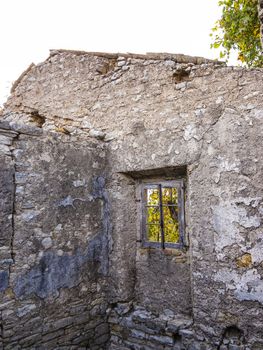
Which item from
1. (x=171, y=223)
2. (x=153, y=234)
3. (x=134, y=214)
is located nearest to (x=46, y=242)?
(x=134, y=214)

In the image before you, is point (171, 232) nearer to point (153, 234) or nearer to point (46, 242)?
point (153, 234)

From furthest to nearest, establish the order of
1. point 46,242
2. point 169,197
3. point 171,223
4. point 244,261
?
point 171,223 < point 169,197 < point 46,242 < point 244,261

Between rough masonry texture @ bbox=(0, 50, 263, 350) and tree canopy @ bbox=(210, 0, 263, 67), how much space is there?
2.61 metres

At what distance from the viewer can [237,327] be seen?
275cm

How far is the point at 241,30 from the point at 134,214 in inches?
154

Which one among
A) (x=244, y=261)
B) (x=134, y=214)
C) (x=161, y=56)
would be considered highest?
(x=161, y=56)

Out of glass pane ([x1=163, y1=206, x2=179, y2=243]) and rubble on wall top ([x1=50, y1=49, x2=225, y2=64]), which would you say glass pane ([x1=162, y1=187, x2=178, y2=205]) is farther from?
rubble on wall top ([x1=50, y1=49, x2=225, y2=64])

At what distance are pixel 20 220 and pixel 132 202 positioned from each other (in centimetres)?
139

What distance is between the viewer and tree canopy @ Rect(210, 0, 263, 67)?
5.03 meters

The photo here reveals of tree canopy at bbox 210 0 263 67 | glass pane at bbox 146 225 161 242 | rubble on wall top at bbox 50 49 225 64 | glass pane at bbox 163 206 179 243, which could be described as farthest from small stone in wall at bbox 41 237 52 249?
tree canopy at bbox 210 0 263 67

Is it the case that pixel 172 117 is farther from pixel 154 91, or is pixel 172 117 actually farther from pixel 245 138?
pixel 245 138

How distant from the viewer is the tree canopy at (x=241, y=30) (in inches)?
198

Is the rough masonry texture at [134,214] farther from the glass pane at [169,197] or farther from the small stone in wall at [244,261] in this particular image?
the glass pane at [169,197]

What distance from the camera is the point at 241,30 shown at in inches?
206
